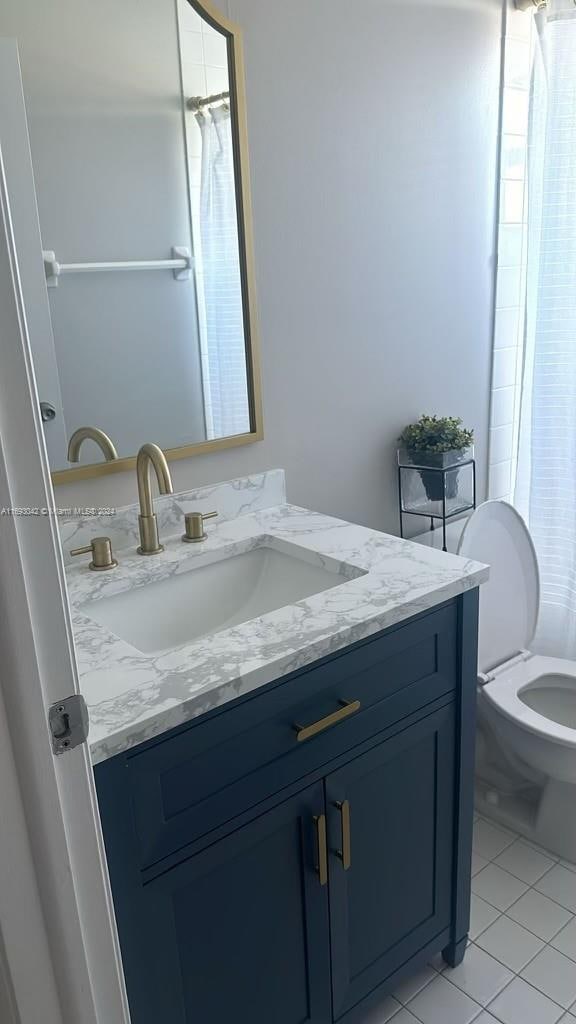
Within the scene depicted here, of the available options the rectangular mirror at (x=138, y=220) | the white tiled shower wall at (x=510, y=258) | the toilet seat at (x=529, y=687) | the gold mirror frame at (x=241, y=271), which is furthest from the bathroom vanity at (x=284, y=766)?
the white tiled shower wall at (x=510, y=258)

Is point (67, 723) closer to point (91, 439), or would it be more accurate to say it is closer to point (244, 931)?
point (244, 931)

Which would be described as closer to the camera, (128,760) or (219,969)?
(128,760)

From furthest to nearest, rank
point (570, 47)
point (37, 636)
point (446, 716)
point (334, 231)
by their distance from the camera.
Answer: point (570, 47) < point (334, 231) < point (446, 716) < point (37, 636)

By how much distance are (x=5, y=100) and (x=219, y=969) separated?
135cm

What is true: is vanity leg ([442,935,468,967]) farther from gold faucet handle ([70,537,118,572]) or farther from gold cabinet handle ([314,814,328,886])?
gold faucet handle ([70,537,118,572])

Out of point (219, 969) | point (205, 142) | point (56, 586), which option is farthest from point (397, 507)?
point (56, 586)

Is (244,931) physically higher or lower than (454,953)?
higher

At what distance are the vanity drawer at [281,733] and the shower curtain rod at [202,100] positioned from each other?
1.01 m

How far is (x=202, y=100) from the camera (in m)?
1.40

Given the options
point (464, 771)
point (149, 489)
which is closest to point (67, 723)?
point (149, 489)

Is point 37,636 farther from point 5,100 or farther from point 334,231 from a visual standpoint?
point 334,231

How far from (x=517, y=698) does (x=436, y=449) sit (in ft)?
2.07

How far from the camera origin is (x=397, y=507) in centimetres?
196

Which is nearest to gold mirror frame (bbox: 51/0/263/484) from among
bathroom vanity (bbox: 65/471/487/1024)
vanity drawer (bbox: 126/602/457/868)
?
bathroom vanity (bbox: 65/471/487/1024)
